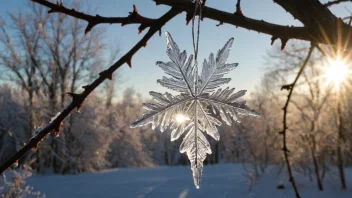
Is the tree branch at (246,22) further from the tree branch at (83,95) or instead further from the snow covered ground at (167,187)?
the snow covered ground at (167,187)

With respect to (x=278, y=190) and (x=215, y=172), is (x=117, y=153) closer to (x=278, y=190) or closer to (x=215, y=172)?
(x=215, y=172)

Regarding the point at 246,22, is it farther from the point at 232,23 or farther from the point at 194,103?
the point at 194,103

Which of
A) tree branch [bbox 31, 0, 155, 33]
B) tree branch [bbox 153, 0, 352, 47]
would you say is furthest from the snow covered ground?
tree branch [bbox 31, 0, 155, 33]

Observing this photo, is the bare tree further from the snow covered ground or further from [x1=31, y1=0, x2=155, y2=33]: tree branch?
the snow covered ground

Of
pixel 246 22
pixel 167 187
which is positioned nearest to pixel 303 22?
Answer: pixel 246 22

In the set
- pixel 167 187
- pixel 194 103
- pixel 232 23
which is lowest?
pixel 167 187

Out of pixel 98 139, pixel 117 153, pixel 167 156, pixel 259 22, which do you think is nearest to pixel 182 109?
pixel 259 22
